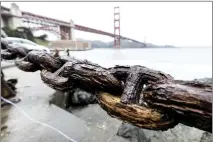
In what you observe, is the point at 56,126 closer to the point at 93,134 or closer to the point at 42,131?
the point at 42,131

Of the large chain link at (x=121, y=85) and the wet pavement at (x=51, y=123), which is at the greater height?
the large chain link at (x=121, y=85)

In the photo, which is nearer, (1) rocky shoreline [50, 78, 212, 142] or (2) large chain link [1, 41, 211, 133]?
(2) large chain link [1, 41, 211, 133]

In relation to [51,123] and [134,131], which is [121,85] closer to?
[134,131]

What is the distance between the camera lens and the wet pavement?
1394 millimetres

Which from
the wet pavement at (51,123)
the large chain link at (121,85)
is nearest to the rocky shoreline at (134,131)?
the wet pavement at (51,123)

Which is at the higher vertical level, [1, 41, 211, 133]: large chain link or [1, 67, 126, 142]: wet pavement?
[1, 41, 211, 133]: large chain link

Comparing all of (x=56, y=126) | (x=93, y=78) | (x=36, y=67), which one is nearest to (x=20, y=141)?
(x=56, y=126)

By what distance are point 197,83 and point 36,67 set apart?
843 millimetres

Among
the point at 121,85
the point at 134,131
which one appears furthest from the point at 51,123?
the point at 121,85

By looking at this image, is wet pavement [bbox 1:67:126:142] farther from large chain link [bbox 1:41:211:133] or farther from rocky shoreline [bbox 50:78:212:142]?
large chain link [bbox 1:41:211:133]

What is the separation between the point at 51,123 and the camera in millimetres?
1622

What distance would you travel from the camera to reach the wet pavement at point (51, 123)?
1394mm

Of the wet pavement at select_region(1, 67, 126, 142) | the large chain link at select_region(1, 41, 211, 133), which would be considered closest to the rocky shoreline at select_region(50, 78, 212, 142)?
the wet pavement at select_region(1, 67, 126, 142)

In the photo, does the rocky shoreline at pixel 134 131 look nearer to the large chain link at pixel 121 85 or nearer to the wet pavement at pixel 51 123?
the wet pavement at pixel 51 123
